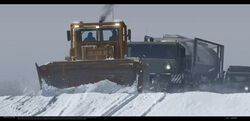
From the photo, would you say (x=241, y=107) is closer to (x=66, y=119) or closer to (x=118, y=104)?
(x=118, y=104)

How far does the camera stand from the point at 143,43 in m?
17.1

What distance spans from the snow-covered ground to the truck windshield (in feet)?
16.3

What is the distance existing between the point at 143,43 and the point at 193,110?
7751mm

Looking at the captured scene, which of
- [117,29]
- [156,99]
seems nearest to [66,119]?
[156,99]

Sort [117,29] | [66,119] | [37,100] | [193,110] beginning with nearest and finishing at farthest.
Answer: [66,119] → [193,110] → [37,100] → [117,29]

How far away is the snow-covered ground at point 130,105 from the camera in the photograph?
9523mm

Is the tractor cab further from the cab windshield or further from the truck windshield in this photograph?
the truck windshield

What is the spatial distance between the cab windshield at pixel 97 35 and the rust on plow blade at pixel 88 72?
63.4 inches

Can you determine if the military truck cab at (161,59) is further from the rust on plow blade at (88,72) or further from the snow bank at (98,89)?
the snow bank at (98,89)

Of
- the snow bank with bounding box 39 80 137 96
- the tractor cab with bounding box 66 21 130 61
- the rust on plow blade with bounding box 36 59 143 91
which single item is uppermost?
the tractor cab with bounding box 66 21 130 61

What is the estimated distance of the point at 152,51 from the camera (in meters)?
16.9

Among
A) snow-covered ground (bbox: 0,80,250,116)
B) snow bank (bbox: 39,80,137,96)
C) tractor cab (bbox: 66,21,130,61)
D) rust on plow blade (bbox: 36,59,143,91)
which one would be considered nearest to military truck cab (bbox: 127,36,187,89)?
tractor cab (bbox: 66,21,130,61)

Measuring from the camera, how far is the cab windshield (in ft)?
49.0

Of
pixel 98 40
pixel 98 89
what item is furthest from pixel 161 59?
pixel 98 89
